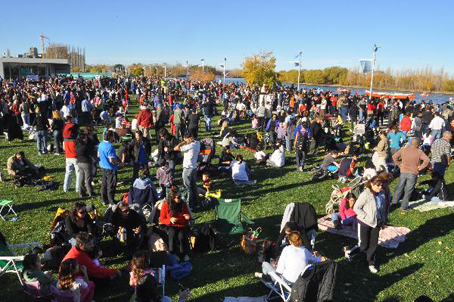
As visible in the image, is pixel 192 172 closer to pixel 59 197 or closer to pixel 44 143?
pixel 59 197

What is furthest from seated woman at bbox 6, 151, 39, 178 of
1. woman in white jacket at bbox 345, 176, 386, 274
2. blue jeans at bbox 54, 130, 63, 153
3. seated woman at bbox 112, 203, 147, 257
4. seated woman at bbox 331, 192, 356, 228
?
woman in white jacket at bbox 345, 176, 386, 274

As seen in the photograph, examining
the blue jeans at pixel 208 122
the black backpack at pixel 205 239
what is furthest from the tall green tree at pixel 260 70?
the black backpack at pixel 205 239

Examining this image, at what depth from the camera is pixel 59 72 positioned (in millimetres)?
59188

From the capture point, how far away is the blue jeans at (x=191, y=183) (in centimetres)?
820

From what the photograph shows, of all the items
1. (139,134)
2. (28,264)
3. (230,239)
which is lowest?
(230,239)

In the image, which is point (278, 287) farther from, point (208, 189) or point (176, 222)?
point (208, 189)

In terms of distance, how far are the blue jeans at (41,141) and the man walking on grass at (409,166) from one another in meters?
11.5

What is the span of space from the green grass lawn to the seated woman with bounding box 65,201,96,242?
702 millimetres

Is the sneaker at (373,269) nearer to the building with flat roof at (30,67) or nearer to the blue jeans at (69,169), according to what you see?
the blue jeans at (69,169)

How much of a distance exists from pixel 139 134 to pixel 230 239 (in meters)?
4.13

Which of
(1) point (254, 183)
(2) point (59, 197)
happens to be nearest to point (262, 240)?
(1) point (254, 183)

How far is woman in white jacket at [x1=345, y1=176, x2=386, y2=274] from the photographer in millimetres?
5758

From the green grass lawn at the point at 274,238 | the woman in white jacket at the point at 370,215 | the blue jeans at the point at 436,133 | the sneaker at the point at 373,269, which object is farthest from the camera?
the blue jeans at the point at 436,133

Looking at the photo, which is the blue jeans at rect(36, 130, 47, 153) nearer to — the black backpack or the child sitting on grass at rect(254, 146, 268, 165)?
the child sitting on grass at rect(254, 146, 268, 165)
